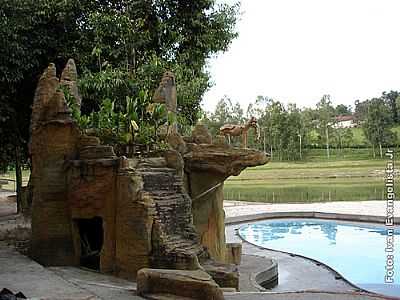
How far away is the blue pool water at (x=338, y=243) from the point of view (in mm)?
12789

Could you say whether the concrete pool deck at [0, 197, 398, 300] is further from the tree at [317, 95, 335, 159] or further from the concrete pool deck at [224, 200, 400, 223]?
the tree at [317, 95, 335, 159]

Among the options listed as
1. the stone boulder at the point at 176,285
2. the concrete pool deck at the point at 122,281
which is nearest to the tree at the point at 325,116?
the concrete pool deck at the point at 122,281

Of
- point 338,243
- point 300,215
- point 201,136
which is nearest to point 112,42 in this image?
point 201,136

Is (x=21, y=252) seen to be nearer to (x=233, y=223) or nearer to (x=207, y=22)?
(x=207, y=22)

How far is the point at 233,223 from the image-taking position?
19.0 metres

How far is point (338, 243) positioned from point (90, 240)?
32.8 feet

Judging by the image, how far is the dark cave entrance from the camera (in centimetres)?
841

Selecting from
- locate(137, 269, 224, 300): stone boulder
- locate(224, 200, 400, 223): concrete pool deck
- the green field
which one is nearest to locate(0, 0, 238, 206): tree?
locate(137, 269, 224, 300): stone boulder

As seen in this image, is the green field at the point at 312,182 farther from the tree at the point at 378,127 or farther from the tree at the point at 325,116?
the tree at the point at 325,116

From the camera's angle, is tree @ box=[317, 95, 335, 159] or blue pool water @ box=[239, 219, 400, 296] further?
tree @ box=[317, 95, 335, 159]

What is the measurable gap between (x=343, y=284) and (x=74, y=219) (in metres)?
5.26

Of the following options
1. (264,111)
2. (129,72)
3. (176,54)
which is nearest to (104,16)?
(129,72)

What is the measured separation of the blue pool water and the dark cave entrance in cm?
526

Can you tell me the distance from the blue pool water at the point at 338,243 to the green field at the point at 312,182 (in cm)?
697
